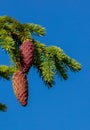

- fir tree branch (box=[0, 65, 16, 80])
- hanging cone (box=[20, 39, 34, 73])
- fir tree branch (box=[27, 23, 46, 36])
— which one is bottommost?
hanging cone (box=[20, 39, 34, 73])

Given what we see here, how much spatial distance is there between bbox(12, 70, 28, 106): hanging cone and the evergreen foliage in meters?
0.26

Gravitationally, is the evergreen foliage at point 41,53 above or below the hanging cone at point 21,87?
above

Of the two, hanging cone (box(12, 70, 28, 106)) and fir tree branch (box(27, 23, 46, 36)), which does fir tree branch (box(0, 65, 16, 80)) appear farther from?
hanging cone (box(12, 70, 28, 106))

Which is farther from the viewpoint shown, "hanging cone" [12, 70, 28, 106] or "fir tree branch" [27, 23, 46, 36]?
"fir tree branch" [27, 23, 46, 36]

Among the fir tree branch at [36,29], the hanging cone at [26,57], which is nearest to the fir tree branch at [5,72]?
the fir tree branch at [36,29]

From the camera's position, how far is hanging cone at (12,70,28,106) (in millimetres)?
2791

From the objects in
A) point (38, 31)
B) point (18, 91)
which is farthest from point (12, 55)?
point (38, 31)

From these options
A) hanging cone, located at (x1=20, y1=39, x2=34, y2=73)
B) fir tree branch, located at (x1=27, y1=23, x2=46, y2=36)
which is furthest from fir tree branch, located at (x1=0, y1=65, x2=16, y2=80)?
hanging cone, located at (x1=20, y1=39, x2=34, y2=73)

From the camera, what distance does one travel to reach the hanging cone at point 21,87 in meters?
2.79

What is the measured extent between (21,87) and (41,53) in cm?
79

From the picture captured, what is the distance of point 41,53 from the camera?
359cm

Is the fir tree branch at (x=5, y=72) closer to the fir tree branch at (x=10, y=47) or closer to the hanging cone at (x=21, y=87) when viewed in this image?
the fir tree branch at (x=10, y=47)

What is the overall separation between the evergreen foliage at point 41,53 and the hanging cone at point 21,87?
10.1 inches

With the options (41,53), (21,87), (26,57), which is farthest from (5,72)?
(21,87)
